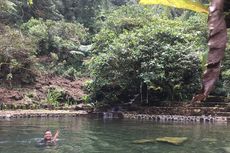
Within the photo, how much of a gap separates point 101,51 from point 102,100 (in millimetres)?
3200

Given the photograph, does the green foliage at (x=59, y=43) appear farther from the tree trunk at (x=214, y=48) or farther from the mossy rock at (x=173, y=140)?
→ the tree trunk at (x=214, y=48)

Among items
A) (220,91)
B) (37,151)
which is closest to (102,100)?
(220,91)

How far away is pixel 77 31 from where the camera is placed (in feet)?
108

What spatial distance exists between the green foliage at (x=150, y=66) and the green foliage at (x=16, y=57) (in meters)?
5.07

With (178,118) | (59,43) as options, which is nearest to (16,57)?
(59,43)

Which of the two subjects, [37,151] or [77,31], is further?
[77,31]

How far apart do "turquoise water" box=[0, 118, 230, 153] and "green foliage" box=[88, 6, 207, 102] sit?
269cm

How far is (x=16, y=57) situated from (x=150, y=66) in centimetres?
947

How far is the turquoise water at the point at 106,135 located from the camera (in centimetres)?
1348

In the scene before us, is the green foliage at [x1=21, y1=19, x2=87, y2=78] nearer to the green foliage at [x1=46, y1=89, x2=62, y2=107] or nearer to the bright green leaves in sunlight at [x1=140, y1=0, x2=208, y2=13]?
the green foliage at [x1=46, y1=89, x2=62, y2=107]

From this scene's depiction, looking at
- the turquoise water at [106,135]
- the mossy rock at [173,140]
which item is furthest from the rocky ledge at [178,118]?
the mossy rock at [173,140]

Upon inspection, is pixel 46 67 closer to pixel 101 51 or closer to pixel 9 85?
pixel 9 85

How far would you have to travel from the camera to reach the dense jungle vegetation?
22734mm

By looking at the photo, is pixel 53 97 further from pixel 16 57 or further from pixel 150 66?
pixel 150 66
